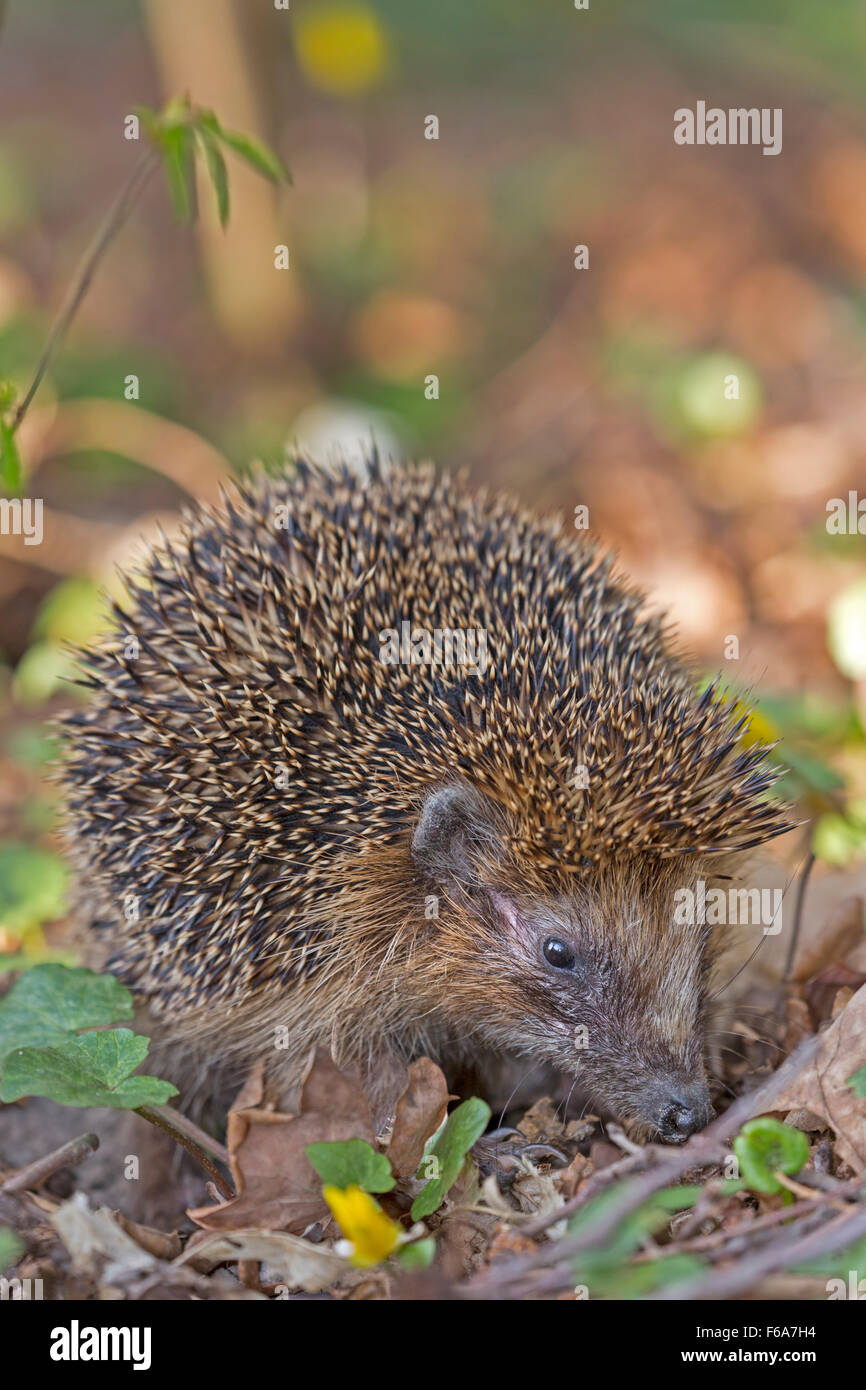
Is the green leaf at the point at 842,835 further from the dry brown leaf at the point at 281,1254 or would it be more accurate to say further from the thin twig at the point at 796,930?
the dry brown leaf at the point at 281,1254

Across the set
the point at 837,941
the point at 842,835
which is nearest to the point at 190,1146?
the point at 837,941

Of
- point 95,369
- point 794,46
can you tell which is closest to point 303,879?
point 95,369

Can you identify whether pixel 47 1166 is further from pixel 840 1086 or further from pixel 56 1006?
pixel 840 1086

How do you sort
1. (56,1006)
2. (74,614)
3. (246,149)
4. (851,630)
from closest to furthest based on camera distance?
(56,1006) → (246,149) → (851,630) → (74,614)

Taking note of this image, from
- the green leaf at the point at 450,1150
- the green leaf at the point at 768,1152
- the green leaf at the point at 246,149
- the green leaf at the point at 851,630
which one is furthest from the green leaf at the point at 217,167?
the green leaf at the point at 851,630

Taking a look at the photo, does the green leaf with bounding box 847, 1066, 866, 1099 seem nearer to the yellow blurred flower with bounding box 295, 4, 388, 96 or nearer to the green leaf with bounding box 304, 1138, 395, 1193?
the green leaf with bounding box 304, 1138, 395, 1193

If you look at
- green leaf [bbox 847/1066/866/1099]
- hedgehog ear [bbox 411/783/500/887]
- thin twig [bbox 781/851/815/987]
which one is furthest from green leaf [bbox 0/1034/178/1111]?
thin twig [bbox 781/851/815/987]

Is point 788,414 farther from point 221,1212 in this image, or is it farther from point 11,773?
point 221,1212
